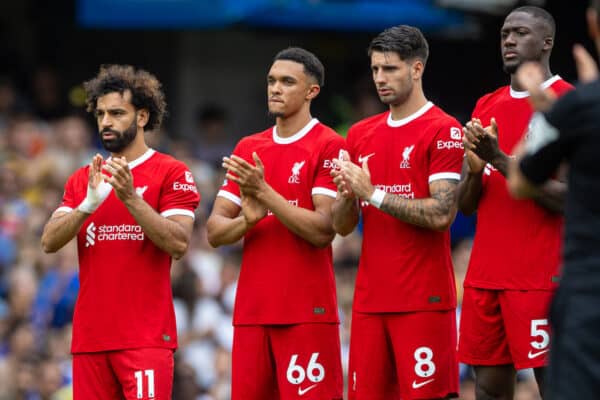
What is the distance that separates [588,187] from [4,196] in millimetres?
9585

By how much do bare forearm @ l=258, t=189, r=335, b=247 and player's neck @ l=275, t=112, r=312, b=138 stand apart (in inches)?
21.4

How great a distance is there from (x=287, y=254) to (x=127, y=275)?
3.43 feet

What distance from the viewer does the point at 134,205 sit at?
784 centimetres

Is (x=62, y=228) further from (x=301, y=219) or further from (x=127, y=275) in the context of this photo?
(x=301, y=219)

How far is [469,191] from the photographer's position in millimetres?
8039

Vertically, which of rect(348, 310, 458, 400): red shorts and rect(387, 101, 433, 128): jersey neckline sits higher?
rect(387, 101, 433, 128): jersey neckline

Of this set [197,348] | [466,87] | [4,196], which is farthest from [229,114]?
[197,348]

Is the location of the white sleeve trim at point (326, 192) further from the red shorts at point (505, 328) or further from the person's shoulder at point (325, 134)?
the red shorts at point (505, 328)

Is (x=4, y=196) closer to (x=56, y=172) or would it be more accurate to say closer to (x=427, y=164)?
(x=56, y=172)

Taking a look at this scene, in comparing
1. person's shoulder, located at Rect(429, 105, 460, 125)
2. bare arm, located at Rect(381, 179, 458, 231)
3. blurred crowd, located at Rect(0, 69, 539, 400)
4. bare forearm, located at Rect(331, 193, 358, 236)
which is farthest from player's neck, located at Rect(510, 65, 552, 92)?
blurred crowd, located at Rect(0, 69, 539, 400)

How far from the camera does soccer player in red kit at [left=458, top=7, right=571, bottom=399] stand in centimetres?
777

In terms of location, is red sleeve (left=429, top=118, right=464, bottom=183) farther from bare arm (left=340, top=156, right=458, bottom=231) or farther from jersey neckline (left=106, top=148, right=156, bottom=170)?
jersey neckline (left=106, top=148, right=156, bottom=170)

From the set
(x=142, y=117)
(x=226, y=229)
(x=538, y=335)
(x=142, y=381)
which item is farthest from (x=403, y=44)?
(x=142, y=381)

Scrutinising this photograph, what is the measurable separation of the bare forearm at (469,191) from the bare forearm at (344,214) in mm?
675
